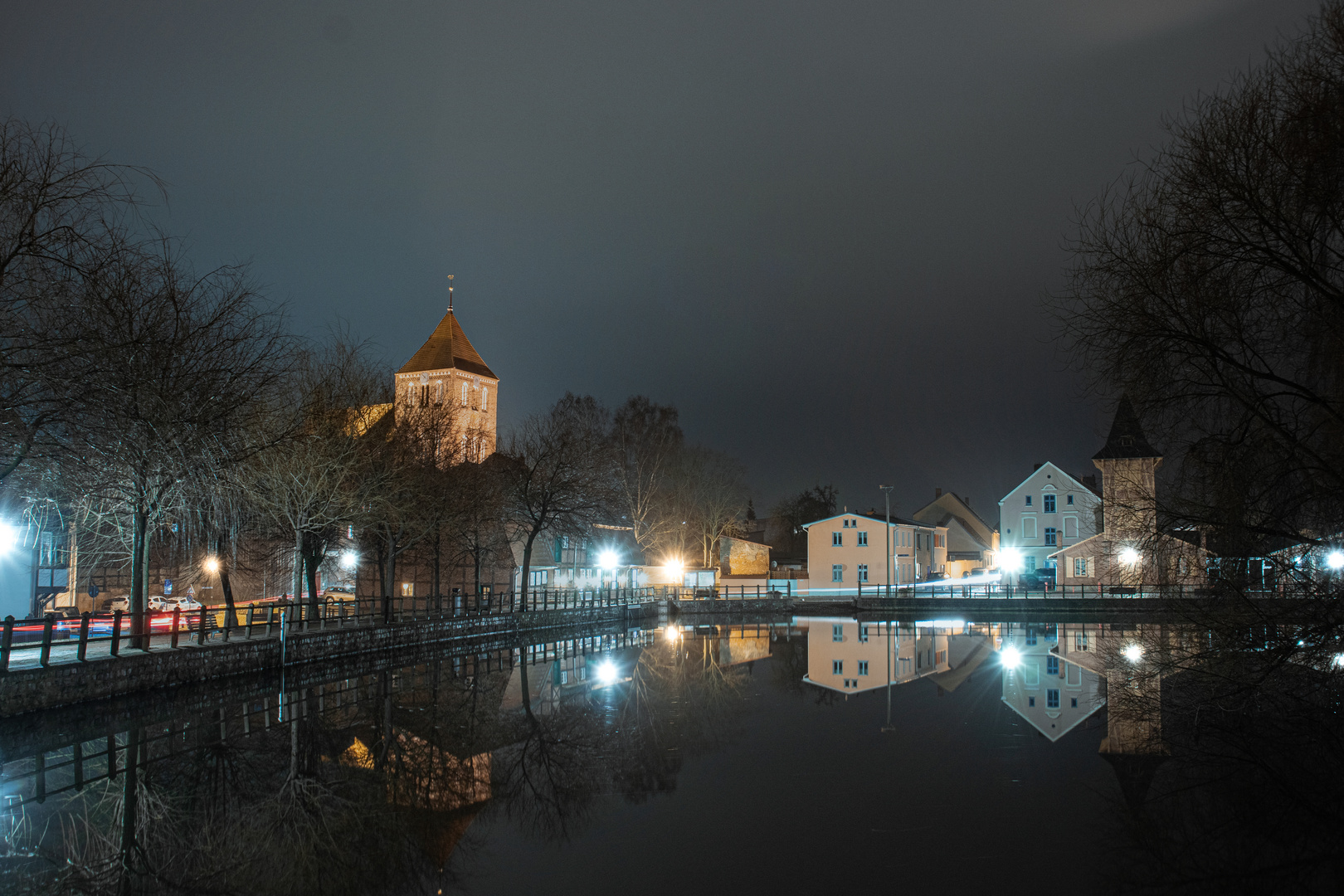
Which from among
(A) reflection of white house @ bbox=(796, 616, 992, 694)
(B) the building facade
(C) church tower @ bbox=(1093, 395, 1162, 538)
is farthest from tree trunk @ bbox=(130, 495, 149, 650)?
(B) the building facade

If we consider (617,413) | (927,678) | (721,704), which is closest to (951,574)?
(617,413)

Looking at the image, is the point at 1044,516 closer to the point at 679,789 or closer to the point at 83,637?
the point at 679,789

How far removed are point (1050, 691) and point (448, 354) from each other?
63.6 meters

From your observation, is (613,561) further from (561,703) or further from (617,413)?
(561,703)

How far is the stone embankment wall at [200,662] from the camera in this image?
14555 mm

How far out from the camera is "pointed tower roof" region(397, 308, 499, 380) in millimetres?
75125

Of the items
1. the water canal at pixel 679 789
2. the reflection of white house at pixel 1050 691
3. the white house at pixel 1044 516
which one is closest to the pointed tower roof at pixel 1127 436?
the water canal at pixel 679 789

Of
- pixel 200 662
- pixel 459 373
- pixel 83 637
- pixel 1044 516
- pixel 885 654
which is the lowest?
pixel 885 654

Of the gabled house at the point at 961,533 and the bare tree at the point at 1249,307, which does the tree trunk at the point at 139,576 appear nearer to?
the bare tree at the point at 1249,307

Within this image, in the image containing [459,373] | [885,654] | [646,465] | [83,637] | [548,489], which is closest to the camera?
[83,637]

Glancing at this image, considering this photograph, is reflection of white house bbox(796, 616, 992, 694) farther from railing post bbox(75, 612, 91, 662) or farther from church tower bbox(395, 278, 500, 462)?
church tower bbox(395, 278, 500, 462)

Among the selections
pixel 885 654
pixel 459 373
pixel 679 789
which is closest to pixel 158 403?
pixel 679 789

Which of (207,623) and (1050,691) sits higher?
(207,623)

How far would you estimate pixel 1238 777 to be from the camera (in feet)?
35.0
